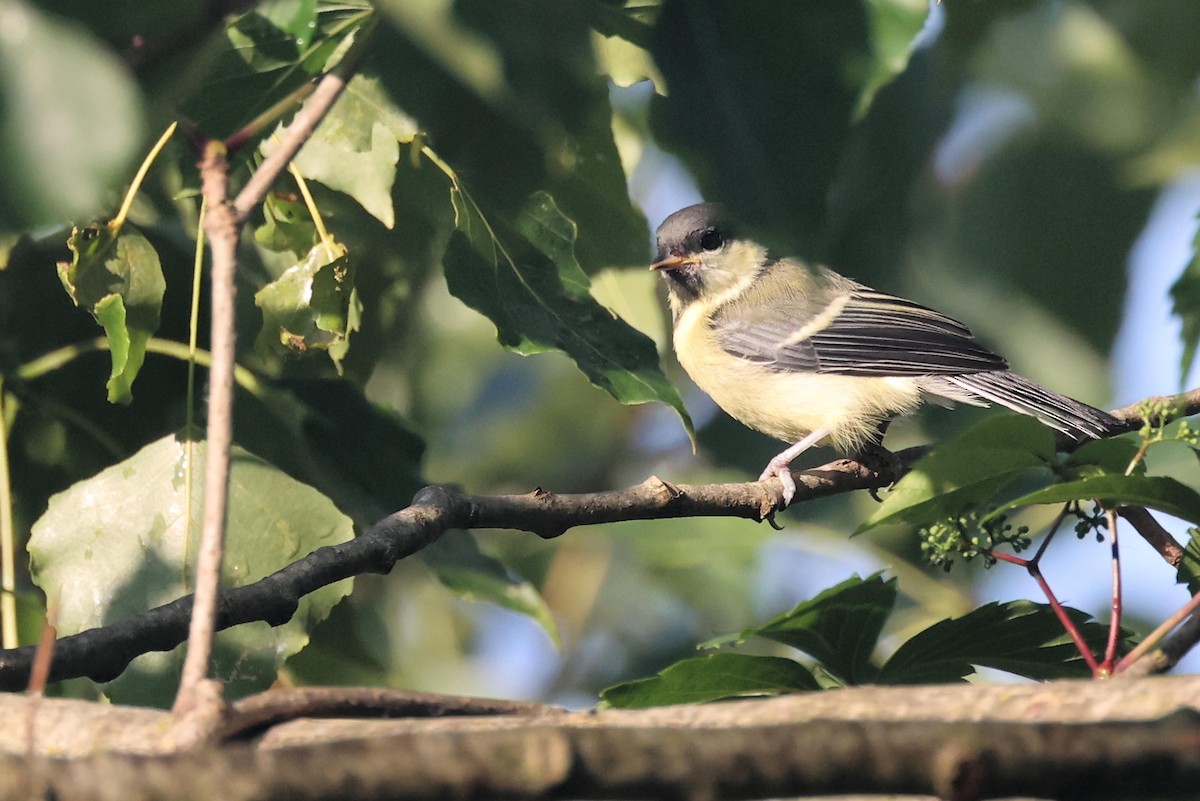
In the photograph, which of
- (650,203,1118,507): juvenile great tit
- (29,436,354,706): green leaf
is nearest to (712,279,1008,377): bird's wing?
(650,203,1118,507): juvenile great tit

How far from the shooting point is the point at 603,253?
3.22m

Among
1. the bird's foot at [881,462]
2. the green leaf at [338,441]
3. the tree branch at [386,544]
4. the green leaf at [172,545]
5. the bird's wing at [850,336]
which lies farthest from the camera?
the bird's wing at [850,336]

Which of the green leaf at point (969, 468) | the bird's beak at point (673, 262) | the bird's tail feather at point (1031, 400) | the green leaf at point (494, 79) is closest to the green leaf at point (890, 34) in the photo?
the green leaf at point (494, 79)

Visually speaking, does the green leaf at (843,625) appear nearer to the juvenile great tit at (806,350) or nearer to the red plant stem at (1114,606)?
the red plant stem at (1114,606)

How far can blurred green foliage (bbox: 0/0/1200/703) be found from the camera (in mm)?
1526

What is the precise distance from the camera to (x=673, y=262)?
588 centimetres

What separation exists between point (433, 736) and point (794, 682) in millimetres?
1132

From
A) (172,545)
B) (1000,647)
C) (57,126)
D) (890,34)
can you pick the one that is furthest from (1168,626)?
(172,545)

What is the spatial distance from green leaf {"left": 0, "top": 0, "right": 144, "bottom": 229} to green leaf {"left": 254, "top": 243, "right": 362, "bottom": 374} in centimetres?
151

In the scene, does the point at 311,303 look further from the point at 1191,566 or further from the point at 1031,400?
the point at 1031,400

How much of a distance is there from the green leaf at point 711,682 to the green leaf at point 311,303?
102 centimetres

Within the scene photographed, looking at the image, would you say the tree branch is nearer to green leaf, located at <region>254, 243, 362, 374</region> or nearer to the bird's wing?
green leaf, located at <region>254, 243, 362, 374</region>

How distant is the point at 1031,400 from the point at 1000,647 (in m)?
2.35

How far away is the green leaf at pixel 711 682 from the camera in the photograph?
6.86ft
